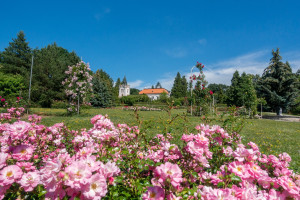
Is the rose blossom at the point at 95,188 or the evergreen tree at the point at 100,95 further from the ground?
the evergreen tree at the point at 100,95

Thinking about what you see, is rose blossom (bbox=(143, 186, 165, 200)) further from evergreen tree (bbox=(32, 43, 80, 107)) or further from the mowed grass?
evergreen tree (bbox=(32, 43, 80, 107))

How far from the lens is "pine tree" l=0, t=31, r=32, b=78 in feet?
89.6

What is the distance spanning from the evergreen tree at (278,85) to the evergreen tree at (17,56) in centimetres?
3394

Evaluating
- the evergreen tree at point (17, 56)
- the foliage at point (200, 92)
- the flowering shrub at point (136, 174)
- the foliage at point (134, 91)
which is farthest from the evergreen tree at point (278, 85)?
the foliage at point (134, 91)

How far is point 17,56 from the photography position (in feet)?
96.5

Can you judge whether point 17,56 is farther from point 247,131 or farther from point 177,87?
point 177,87

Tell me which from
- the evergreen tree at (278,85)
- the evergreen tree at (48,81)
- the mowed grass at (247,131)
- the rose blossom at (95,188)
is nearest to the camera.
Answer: the rose blossom at (95,188)

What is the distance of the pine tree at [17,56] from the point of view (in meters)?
27.3

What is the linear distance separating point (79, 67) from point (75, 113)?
10.9 feet

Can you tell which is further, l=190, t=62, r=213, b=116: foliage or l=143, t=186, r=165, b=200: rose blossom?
l=190, t=62, r=213, b=116: foliage

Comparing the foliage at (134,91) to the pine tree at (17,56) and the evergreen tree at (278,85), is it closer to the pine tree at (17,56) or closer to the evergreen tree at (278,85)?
the pine tree at (17,56)

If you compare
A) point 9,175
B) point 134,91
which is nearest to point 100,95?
point 9,175

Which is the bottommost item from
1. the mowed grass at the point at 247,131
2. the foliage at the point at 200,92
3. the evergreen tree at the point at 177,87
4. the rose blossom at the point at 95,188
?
the mowed grass at the point at 247,131

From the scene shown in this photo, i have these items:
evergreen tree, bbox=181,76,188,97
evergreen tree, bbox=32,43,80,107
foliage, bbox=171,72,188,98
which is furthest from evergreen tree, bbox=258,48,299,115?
evergreen tree, bbox=181,76,188,97
